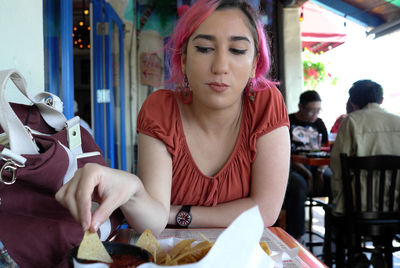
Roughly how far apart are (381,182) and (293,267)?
2084mm

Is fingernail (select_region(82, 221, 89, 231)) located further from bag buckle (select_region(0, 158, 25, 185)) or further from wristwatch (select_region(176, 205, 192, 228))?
wristwatch (select_region(176, 205, 192, 228))

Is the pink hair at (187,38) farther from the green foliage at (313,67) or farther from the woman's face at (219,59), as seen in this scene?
the green foliage at (313,67)

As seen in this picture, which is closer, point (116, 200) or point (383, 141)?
point (116, 200)

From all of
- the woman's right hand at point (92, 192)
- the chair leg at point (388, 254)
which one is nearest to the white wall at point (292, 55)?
the chair leg at point (388, 254)

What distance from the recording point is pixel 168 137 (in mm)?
1395

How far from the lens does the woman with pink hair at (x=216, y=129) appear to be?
4.30 ft

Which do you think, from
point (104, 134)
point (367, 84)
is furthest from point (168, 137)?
point (104, 134)

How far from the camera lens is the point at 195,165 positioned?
144 cm

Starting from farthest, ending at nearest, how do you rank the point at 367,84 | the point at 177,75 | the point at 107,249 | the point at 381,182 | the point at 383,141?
the point at 367,84 < the point at 383,141 < the point at 381,182 < the point at 177,75 < the point at 107,249

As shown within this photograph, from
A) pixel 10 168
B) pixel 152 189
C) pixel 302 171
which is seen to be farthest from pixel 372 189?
pixel 10 168

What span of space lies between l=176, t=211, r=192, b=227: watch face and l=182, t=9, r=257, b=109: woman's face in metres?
0.43

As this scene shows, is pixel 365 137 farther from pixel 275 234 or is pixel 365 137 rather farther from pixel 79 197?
pixel 79 197

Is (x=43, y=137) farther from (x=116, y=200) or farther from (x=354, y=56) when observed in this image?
(x=354, y=56)

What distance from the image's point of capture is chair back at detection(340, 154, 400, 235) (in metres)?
2.47
